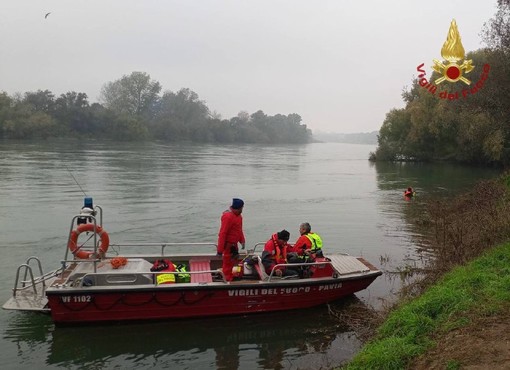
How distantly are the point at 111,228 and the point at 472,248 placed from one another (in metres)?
13.1

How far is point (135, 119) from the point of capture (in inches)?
3708

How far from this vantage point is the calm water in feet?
28.1

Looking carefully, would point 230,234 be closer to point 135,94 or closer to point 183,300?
point 183,300

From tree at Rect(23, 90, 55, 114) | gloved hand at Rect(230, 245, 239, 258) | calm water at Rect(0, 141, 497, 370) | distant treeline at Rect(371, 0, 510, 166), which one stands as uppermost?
tree at Rect(23, 90, 55, 114)

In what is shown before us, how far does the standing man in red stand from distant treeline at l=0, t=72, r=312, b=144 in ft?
239

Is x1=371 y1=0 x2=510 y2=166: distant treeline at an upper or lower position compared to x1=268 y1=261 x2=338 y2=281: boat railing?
upper

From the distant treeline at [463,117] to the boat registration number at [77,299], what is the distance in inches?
672

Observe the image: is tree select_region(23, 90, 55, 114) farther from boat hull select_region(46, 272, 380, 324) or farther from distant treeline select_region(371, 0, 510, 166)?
boat hull select_region(46, 272, 380, 324)

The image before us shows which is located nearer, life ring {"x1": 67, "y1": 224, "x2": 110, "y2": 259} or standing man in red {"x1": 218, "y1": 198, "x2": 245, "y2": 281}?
standing man in red {"x1": 218, "y1": 198, "x2": 245, "y2": 281}

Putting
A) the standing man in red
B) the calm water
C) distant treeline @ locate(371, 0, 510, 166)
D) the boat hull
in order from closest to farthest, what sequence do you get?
the calm water, the boat hull, the standing man in red, distant treeline @ locate(371, 0, 510, 166)

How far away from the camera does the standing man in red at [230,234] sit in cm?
942

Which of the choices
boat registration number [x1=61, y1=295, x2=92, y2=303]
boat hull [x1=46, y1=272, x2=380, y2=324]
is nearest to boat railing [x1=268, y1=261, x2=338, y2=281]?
boat hull [x1=46, y1=272, x2=380, y2=324]

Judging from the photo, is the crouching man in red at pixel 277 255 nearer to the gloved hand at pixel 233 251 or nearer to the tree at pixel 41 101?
the gloved hand at pixel 233 251

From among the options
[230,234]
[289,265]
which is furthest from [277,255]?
[230,234]
